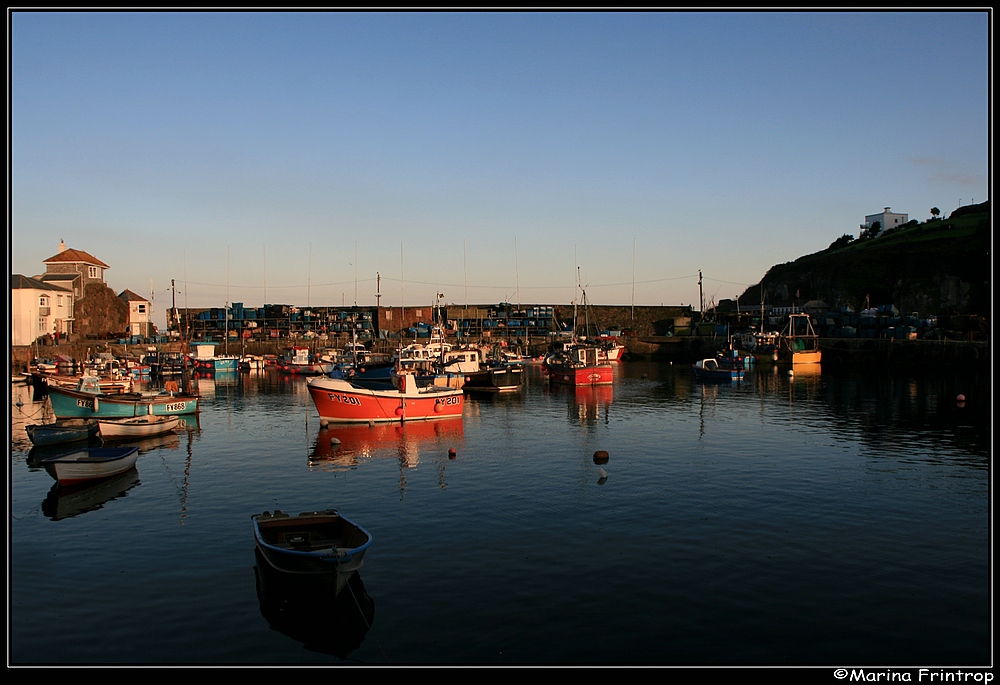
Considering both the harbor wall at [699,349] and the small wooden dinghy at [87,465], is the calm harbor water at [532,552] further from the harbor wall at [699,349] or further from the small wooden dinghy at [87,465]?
the harbor wall at [699,349]

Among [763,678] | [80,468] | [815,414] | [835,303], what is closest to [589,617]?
[763,678]

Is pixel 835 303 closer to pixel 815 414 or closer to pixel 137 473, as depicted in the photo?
pixel 815 414

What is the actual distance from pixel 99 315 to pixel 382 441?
95390 mm

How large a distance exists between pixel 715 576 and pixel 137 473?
25754 millimetres

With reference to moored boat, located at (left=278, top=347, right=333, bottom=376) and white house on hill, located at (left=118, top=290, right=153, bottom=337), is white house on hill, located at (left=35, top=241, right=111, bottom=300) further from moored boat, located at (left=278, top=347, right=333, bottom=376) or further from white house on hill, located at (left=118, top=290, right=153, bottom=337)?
moored boat, located at (left=278, top=347, right=333, bottom=376)

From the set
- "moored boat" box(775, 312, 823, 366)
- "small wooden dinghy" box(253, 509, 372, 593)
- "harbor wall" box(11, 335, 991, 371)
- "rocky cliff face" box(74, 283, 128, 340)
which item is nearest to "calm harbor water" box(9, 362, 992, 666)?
"small wooden dinghy" box(253, 509, 372, 593)

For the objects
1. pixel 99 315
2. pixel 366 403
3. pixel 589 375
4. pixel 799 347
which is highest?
pixel 99 315

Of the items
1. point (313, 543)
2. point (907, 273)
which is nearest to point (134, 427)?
point (313, 543)

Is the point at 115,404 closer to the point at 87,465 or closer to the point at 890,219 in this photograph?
the point at 87,465

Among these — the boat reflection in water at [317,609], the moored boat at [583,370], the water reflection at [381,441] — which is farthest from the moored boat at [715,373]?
the boat reflection in water at [317,609]

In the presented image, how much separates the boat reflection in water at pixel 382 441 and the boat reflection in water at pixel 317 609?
16851 millimetres

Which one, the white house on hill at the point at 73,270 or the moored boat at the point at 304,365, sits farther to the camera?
the white house on hill at the point at 73,270

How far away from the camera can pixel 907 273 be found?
135500 millimetres

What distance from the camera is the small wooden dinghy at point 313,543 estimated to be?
17.6 m
